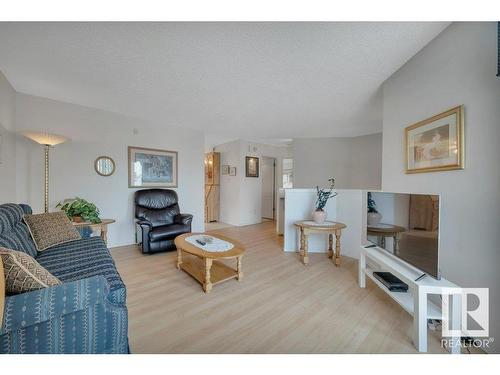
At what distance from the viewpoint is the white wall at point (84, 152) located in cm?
272

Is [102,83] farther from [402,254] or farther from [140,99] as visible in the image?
[402,254]

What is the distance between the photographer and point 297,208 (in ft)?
10.6

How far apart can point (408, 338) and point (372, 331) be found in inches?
8.7

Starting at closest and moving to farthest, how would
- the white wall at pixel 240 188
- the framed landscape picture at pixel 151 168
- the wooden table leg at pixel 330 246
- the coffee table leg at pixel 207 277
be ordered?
the coffee table leg at pixel 207 277
the wooden table leg at pixel 330 246
the framed landscape picture at pixel 151 168
the white wall at pixel 240 188

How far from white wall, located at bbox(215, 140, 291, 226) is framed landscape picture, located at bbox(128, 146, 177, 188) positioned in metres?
1.78

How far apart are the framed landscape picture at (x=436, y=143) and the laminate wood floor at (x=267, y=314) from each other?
1235 mm

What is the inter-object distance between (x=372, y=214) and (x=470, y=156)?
0.81 meters

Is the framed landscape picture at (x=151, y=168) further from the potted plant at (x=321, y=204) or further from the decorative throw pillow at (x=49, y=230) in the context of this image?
the potted plant at (x=321, y=204)

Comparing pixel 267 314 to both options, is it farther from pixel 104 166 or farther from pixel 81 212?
pixel 104 166

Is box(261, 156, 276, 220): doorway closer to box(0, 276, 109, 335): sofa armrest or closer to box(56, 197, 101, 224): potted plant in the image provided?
box(56, 197, 101, 224): potted plant

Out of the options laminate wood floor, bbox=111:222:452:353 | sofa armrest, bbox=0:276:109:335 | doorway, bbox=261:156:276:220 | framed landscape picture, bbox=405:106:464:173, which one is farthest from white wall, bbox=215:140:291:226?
sofa armrest, bbox=0:276:109:335

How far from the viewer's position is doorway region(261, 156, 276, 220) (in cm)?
618

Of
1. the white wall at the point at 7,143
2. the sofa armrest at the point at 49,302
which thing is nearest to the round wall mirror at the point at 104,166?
the white wall at the point at 7,143
